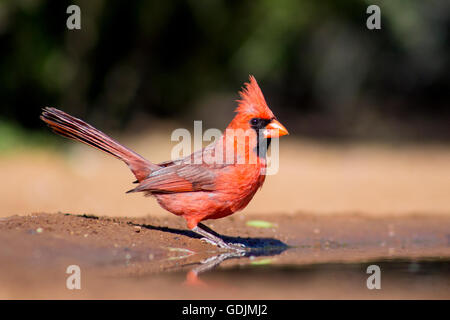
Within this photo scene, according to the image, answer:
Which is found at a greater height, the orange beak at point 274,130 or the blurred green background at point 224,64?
the blurred green background at point 224,64

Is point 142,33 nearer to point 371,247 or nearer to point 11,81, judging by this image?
point 11,81

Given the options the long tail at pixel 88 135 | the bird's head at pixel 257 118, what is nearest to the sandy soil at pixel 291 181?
the long tail at pixel 88 135

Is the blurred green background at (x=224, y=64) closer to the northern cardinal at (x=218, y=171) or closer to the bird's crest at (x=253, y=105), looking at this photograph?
the northern cardinal at (x=218, y=171)

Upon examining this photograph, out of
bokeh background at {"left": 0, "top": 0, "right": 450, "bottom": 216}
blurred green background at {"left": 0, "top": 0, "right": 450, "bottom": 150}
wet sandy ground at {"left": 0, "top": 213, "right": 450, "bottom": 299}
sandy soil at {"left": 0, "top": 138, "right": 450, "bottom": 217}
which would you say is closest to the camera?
wet sandy ground at {"left": 0, "top": 213, "right": 450, "bottom": 299}

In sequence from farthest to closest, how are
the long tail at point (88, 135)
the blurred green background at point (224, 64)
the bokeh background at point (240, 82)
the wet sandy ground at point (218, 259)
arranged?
1. the blurred green background at point (224, 64)
2. the bokeh background at point (240, 82)
3. the long tail at point (88, 135)
4. the wet sandy ground at point (218, 259)

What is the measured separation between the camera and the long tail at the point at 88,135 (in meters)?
5.77

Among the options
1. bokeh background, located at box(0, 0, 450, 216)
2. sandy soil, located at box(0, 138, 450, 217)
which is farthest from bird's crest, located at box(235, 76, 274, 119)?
bokeh background, located at box(0, 0, 450, 216)

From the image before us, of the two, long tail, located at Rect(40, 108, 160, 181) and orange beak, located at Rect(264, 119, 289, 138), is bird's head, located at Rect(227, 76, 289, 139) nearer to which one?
orange beak, located at Rect(264, 119, 289, 138)

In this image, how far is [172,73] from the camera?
1680 cm

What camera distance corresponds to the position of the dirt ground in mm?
4398

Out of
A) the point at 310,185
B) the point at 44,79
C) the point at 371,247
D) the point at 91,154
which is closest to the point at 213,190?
the point at 371,247

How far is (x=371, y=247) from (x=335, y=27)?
39.7ft

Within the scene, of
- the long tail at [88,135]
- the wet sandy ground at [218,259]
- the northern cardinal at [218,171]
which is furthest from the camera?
the long tail at [88,135]

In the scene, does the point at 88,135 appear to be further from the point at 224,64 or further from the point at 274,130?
the point at 224,64
